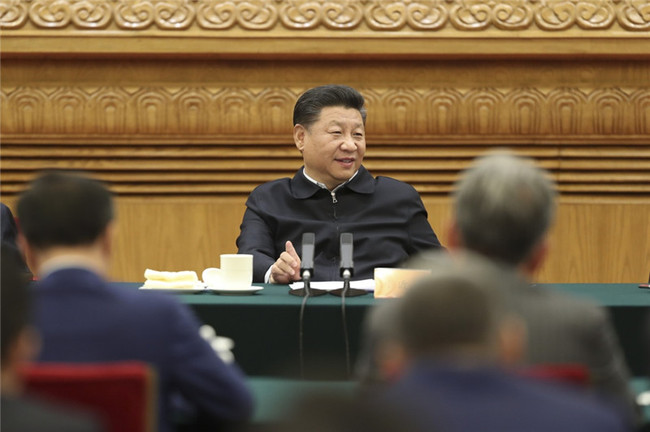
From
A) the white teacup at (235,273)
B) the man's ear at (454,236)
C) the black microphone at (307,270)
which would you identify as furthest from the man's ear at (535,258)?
the white teacup at (235,273)

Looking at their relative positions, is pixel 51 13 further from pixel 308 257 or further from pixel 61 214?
pixel 61 214

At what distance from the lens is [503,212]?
1625mm

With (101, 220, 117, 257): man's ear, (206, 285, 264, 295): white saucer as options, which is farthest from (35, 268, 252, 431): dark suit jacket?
(206, 285, 264, 295): white saucer

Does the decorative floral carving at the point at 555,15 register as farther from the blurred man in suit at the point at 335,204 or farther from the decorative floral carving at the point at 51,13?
the decorative floral carving at the point at 51,13

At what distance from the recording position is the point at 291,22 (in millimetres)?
4715

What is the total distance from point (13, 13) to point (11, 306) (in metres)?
3.75

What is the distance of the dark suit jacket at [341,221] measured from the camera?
12.3 ft

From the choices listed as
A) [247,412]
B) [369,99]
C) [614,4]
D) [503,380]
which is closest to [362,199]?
[369,99]

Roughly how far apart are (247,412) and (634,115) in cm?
364

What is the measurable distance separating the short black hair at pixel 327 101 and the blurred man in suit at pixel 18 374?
8.35 ft

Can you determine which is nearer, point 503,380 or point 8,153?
point 503,380

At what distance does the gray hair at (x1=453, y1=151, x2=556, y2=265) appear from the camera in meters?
1.63

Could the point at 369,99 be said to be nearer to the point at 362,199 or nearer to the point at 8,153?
the point at 362,199

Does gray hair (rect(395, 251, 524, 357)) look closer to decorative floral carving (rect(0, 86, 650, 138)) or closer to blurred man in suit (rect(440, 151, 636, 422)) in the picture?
blurred man in suit (rect(440, 151, 636, 422))
